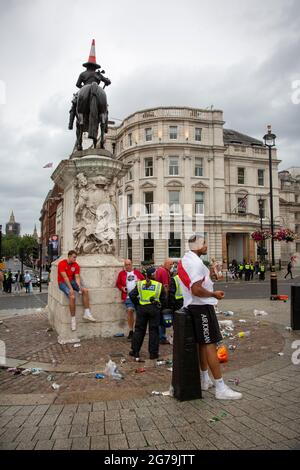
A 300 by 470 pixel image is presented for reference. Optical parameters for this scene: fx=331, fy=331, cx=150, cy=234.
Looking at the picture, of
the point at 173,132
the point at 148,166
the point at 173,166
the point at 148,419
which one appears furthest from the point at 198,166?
the point at 148,419

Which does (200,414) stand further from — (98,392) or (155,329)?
(155,329)

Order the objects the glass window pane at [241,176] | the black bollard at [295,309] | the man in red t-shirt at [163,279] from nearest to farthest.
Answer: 1. the man in red t-shirt at [163,279]
2. the black bollard at [295,309]
3. the glass window pane at [241,176]

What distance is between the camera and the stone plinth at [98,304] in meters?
6.80

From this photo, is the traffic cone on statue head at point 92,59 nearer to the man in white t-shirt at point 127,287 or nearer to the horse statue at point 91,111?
the horse statue at point 91,111

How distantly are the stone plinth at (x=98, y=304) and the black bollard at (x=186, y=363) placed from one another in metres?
3.38

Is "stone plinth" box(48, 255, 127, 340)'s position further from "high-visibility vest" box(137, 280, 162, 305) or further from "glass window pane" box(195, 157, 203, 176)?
"glass window pane" box(195, 157, 203, 176)

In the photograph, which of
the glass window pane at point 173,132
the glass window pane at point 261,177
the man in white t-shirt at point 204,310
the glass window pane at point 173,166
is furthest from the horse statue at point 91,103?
the glass window pane at point 261,177

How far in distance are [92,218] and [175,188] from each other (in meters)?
30.6

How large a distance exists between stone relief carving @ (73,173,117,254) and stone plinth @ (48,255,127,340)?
366 millimetres

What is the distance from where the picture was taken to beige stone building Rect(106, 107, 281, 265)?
36.8m

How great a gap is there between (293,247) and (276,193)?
12.8 metres

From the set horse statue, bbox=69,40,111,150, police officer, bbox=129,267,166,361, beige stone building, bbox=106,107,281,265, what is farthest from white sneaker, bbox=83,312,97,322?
beige stone building, bbox=106,107,281,265

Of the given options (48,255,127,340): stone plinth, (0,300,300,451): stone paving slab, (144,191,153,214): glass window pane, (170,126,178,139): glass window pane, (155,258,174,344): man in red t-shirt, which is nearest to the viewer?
(0,300,300,451): stone paving slab

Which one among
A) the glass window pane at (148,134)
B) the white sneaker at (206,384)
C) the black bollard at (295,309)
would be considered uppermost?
the glass window pane at (148,134)
